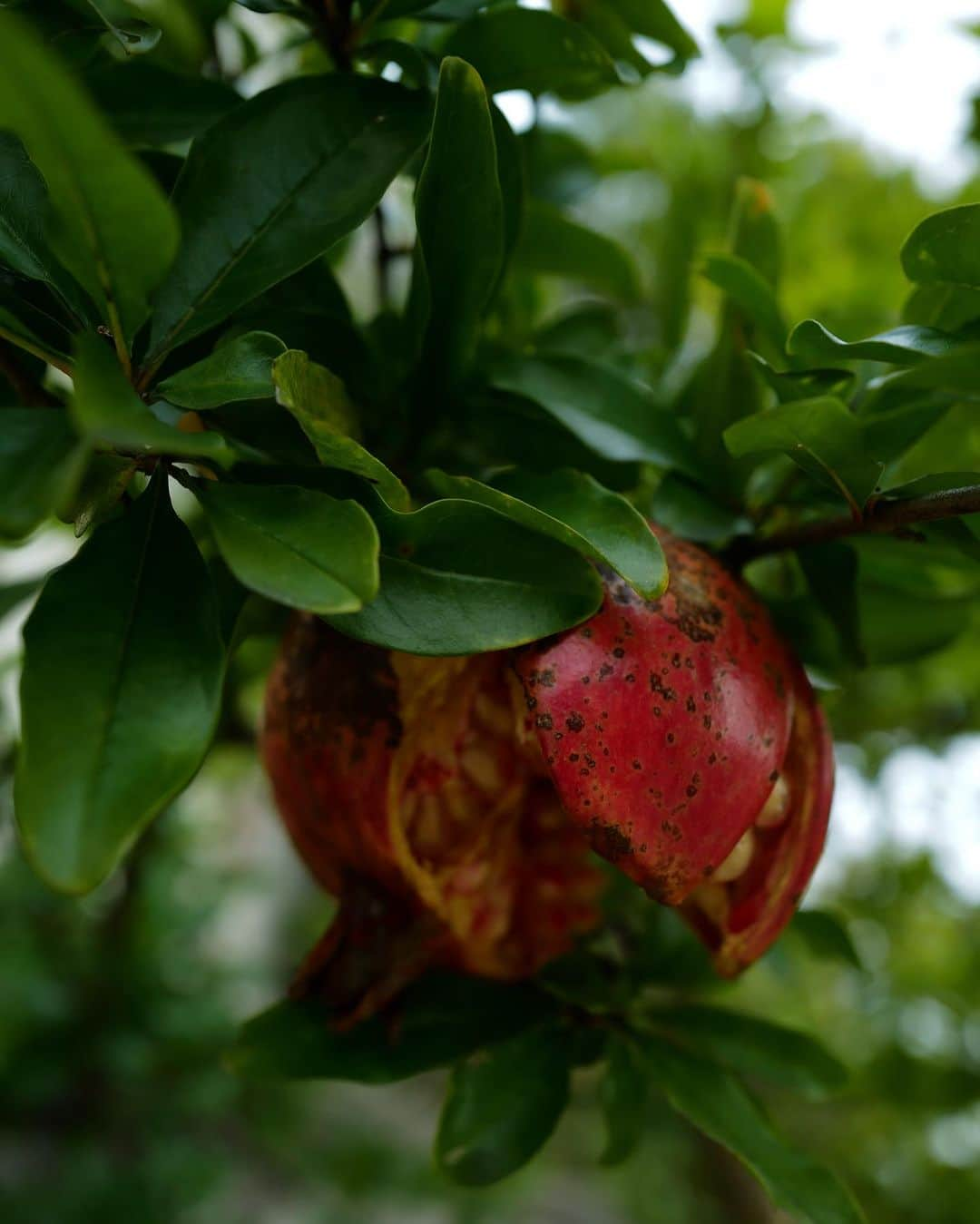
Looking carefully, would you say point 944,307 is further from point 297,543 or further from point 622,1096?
point 622,1096

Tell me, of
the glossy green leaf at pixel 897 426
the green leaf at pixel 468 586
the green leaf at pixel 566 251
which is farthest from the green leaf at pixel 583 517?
the green leaf at pixel 566 251

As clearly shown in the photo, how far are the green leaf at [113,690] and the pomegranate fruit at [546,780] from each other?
0.31 feet

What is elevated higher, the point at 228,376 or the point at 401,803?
the point at 228,376

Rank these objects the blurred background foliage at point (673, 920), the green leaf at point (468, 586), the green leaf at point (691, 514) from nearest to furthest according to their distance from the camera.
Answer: the green leaf at point (468, 586)
the green leaf at point (691, 514)
the blurred background foliage at point (673, 920)

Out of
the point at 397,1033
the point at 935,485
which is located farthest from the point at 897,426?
the point at 397,1033

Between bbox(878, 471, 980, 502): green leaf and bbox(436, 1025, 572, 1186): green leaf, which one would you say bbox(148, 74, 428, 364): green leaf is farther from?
bbox(436, 1025, 572, 1186): green leaf

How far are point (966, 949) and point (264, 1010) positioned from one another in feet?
3.53

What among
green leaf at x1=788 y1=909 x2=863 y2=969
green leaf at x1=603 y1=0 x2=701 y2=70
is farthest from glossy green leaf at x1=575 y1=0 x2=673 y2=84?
green leaf at x1=788 y1=909 x2=863 y2=969

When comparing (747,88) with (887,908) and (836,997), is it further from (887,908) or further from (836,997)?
(836,997)

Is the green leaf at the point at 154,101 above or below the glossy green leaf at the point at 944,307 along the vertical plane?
above

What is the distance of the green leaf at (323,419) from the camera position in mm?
336

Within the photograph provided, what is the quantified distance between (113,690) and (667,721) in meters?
0.18

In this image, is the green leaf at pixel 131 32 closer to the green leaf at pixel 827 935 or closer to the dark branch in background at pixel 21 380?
the dark branch in background at pixel 21 380

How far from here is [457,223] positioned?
40cm
